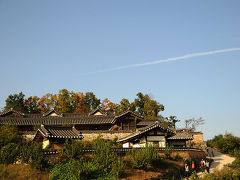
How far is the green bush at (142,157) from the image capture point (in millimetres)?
23922

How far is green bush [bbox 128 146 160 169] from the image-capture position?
23.9 metres

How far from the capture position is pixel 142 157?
2417 centimetres

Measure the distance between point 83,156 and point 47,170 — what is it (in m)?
3.71

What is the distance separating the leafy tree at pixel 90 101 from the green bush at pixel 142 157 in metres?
52.4

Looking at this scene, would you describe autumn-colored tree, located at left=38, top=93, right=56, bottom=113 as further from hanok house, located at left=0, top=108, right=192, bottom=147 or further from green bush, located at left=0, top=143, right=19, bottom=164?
green bush, located at left=0, top=143, right=19, bottom=164

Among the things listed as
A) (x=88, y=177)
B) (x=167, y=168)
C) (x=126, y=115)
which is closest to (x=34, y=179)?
(x=88, y=177)

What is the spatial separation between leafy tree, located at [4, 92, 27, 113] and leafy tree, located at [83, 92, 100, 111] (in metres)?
18.3

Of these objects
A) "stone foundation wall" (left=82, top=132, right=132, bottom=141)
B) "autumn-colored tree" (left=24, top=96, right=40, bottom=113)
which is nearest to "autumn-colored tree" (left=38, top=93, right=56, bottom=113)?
"autumn-colored tree" (left=24, top=96, right=40, bottom=113)

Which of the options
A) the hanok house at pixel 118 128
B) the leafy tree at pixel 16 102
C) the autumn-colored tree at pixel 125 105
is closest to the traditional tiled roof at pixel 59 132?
the hanok house at pixel 118 128

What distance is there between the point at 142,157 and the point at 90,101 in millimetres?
54931

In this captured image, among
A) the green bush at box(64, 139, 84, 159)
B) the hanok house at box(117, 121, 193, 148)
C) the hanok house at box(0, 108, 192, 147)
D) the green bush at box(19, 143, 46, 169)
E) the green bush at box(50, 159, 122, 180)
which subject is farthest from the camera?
the hanok house at box(0, 108, 192, 147)

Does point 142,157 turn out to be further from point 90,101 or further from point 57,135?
point 90,101

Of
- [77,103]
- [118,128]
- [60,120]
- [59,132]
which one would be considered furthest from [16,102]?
[59,132]

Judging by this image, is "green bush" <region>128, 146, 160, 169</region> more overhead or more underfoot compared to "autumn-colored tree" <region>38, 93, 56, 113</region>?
more underfoot
